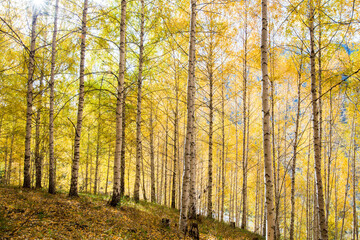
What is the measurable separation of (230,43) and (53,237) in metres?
9.05

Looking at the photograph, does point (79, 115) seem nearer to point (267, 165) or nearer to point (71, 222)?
point (71, 222)

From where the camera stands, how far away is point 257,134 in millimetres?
15352

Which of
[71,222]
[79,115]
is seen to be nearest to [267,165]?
[71,222]

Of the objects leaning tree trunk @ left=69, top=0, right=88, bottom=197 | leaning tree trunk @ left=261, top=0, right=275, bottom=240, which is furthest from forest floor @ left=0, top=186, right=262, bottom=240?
leaning tree trunk @ left=261, top=0, right=275, bottom=240

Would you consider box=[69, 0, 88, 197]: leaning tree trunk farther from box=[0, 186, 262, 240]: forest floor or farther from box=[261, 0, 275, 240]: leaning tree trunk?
box=[261, 0, 275, 240]: leaning tree trunk

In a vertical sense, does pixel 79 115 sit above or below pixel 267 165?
above

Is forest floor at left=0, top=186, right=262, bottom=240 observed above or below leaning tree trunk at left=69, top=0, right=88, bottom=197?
below

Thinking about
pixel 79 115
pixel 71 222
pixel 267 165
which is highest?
pixel 79 115

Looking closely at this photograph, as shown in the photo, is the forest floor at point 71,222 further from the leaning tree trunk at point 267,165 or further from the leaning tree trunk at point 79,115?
the leaning tree trunk at point 267,165

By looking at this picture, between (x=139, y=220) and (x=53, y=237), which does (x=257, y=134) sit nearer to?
(x=139, y=220)

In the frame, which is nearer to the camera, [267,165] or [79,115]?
[267,165]

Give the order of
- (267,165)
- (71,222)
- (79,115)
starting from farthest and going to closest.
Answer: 1. (79,115)
2. (71,222)
3. (267,165)

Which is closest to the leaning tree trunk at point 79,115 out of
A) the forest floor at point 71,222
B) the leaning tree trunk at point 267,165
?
the forest floor at point 71,222

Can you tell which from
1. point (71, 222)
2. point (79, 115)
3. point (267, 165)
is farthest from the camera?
point (79, 115)
